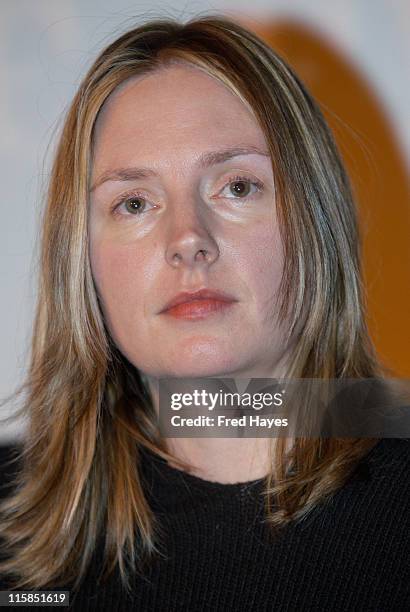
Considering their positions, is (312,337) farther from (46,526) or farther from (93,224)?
(46,526)

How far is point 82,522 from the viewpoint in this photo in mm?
956

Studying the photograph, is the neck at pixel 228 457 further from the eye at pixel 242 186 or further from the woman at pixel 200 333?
the eye at pixel 242 186

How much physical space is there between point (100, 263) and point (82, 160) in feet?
0.38

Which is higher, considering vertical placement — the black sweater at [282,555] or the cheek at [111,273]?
the cheek at [111,273]

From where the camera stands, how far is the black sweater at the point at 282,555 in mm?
814

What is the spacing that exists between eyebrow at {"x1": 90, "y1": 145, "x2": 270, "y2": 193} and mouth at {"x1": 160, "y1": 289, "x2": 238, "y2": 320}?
0.13m

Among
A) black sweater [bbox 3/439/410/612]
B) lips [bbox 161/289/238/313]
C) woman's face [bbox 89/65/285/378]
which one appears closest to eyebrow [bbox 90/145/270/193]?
woman's face [bbox 89/65/285/378]

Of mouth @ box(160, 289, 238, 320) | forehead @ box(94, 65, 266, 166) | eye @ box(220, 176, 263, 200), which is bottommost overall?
mouth @ box(160, 289, 238, 320)

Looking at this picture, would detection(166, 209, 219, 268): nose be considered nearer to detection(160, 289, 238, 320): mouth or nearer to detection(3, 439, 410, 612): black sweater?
detection(160, 289, 238, 320): mouth

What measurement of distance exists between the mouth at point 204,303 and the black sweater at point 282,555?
20cm

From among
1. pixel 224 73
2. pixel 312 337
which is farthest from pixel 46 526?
pixel 224 73

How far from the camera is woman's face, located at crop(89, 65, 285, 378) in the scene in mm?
835

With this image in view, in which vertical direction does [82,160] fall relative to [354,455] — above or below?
above

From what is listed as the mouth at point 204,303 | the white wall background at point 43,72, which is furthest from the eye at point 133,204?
the white wall background at point 43,72
